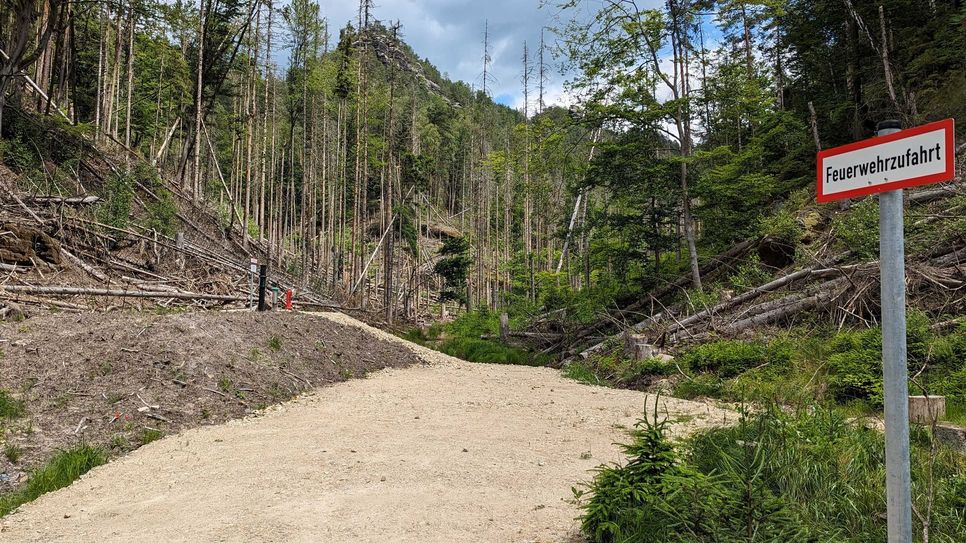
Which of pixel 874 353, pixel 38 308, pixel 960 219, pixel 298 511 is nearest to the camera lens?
pixel 298 511

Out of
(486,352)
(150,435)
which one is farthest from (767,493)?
(486,352)

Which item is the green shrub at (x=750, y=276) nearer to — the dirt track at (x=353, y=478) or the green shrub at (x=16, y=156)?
the dirt track at (x=353, y=478)

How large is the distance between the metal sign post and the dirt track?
1.88m

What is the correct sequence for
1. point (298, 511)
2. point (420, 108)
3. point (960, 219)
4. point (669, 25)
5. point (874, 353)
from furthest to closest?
1. point (420, 108)
2. point (669, 25)
3. point (960, 219)
4. point (874, 353)
5. point (298, 511)

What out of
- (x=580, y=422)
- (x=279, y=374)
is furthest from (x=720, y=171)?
(x=279, y=374)

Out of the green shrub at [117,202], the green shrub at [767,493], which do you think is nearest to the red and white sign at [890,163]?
the green shrub at [767,493]

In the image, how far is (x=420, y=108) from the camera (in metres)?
55.8

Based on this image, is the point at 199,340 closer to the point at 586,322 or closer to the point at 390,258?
the point at 586,322

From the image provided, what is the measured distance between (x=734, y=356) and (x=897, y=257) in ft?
24.4

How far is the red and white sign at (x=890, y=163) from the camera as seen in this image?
5.62ft

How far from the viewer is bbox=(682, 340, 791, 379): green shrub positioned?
812 centimetres

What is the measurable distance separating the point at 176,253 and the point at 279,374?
306 inches

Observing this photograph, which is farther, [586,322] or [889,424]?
[586,322]

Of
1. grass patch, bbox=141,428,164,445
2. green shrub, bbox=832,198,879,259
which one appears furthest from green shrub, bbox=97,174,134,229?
green shrub, bbox=832,198,879,259
